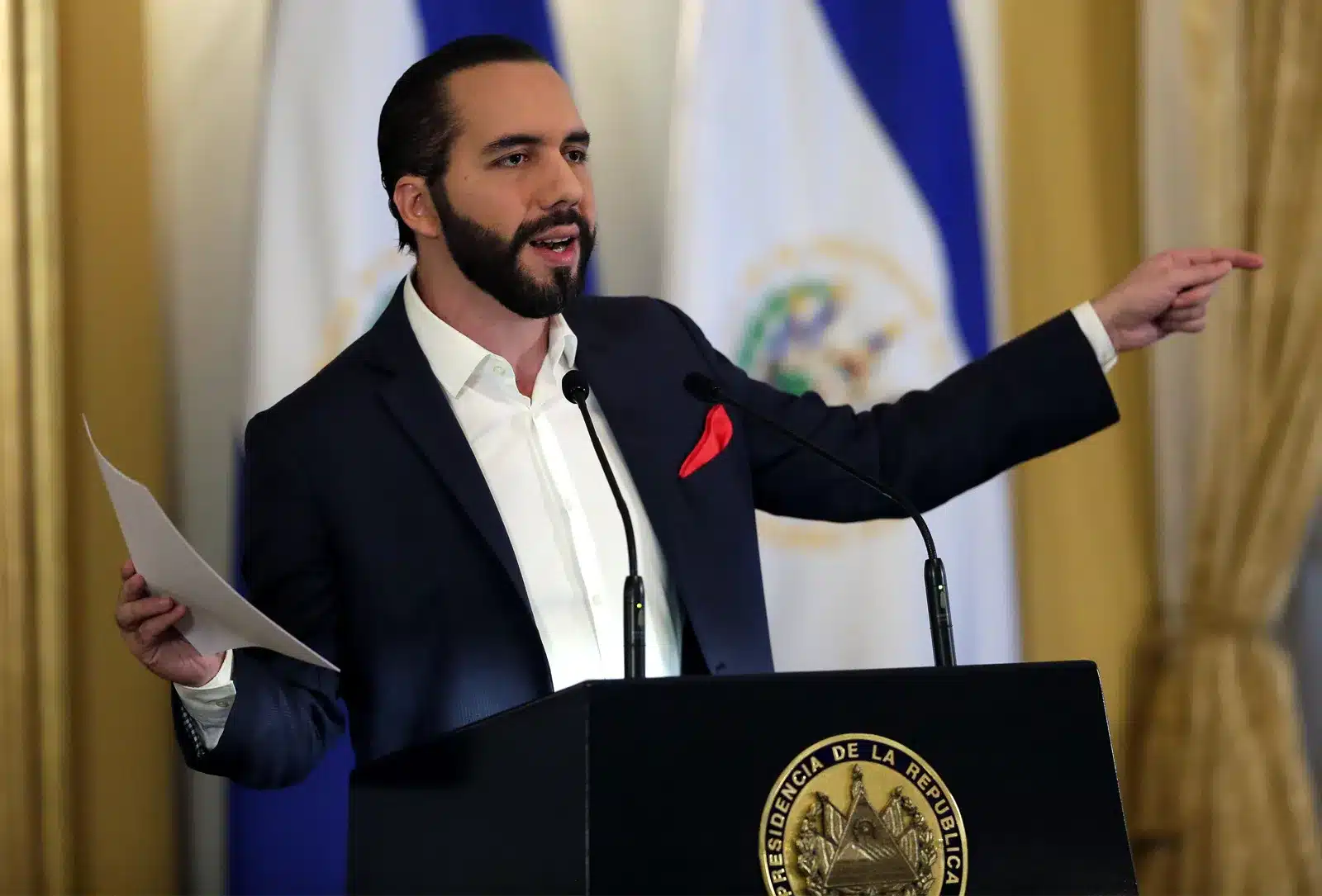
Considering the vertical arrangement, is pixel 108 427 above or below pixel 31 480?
above

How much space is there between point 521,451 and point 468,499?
0.18 metres

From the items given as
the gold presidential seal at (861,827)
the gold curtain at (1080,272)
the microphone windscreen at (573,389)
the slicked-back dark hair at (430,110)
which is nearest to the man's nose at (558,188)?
the slicked-back dark hair at (430,110)

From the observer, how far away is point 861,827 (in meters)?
1.44

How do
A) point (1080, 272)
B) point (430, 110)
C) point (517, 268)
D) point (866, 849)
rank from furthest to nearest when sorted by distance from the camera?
point (1080, 272) → point (430, 110) → point (517, 268) → point (866, 849)

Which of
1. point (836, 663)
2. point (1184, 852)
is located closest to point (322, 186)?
point (836, 663)

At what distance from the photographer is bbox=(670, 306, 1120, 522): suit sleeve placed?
2402 mm

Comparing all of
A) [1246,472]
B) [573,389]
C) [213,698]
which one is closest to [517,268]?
[573,389]

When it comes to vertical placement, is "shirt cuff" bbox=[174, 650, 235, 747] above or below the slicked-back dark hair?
below

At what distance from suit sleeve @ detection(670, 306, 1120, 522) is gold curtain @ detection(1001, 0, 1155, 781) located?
1047 millimetres

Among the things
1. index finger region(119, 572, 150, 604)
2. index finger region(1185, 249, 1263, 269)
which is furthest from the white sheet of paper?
index finger region(1185, 249, 1263, 269)

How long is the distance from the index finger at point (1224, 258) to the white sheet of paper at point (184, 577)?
1.37m

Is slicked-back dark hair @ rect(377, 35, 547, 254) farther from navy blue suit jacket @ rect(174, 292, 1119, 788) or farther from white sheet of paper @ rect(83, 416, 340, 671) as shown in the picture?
white sheet of paper @ rect(83, 416, 340, 671)

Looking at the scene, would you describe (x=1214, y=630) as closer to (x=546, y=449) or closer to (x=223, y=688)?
(x=546, y=449)

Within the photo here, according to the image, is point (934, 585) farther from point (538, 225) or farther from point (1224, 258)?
point (538, 225)
